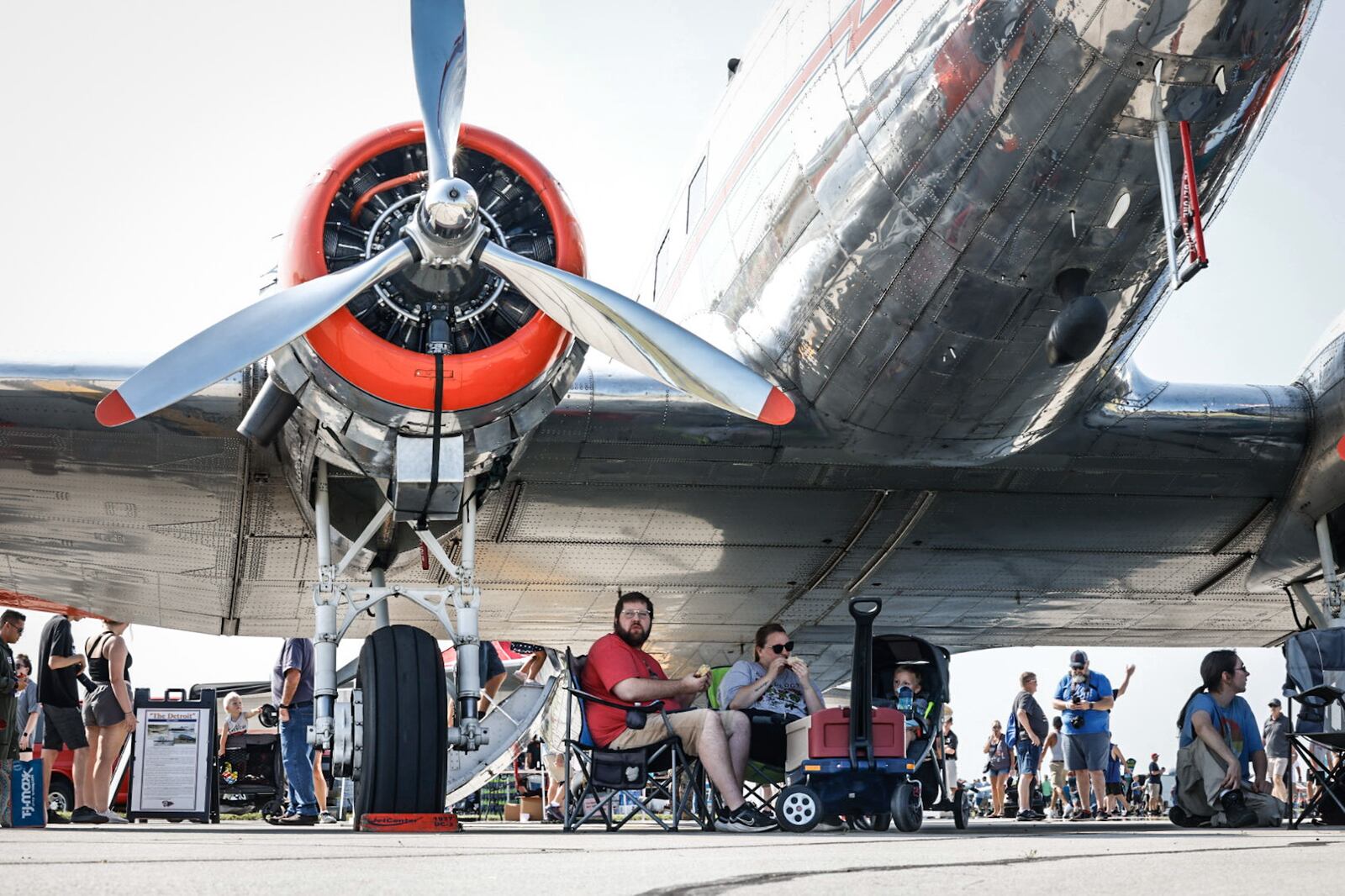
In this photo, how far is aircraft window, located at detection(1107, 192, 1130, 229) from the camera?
6.70 meters

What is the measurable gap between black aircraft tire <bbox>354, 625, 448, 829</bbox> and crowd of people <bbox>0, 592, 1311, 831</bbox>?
89 cm

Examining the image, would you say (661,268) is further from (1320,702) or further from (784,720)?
(1320,702)

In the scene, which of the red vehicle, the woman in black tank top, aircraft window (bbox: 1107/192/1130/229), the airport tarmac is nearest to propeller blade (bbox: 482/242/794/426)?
aircraft window (bbox: 1107/192/1130/229)

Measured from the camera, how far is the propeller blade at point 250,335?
6.00 meters

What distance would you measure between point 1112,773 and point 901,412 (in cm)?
687

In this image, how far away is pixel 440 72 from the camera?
6512mm

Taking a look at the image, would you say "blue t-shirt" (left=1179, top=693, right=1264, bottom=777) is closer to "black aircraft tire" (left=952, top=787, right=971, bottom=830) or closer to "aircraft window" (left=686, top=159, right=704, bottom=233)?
"black aircraft tire" (left=952, top=787, right=971, bottom=830)

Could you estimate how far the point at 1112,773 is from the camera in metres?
13.2

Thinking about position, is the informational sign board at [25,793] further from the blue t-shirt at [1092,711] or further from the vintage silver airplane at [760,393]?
the blue t-shirt at [1092,711]

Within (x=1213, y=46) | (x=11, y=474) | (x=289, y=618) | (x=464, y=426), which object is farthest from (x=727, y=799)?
(x=289, y=618)

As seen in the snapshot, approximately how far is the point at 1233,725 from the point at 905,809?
282 centimetres

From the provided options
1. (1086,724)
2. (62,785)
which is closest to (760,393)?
(1086,724)

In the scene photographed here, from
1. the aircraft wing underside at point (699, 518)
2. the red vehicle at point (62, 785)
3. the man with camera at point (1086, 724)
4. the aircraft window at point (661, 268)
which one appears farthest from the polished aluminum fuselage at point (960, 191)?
the red vehicle at point (62, 785)

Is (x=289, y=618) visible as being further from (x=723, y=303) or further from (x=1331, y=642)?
(x=1331, y=642)
